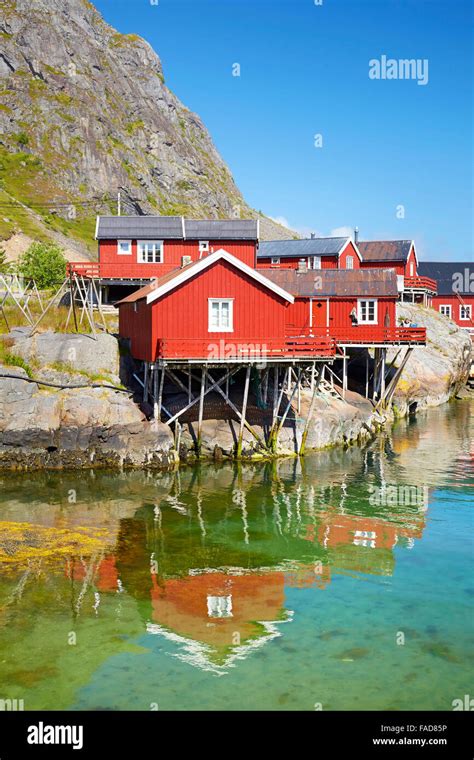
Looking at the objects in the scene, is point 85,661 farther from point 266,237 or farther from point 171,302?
point 266,237

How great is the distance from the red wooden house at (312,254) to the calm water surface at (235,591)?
28.4 m

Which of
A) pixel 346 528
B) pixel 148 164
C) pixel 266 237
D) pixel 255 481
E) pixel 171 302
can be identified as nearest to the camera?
pixel 346 528

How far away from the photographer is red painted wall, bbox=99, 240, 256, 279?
42.3 m

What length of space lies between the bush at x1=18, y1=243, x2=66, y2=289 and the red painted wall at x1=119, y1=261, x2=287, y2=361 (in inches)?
1010

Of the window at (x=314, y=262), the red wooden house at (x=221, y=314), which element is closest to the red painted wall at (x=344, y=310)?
the red wooden house at (x=221, y=314)

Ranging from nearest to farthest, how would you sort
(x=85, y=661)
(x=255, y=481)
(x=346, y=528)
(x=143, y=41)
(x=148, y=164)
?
(x=85, y=661), (x=346, y=528), (x=255, y=481), (x=148, y=164), (x=143, y=41)

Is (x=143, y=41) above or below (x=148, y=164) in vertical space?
above

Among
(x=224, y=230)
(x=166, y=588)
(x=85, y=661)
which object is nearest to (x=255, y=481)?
(x=166, y=588)

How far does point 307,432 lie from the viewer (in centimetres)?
3072

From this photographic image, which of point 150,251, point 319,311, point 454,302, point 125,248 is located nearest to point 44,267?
point 125,248

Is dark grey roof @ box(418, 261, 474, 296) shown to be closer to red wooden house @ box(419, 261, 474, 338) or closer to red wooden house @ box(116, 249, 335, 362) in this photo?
red wooden house @ box(419, 261, 474, 338)

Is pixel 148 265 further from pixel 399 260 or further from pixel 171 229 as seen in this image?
pixel 399 260

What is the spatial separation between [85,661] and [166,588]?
11.7ft

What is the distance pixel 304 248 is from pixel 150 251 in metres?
15.2
